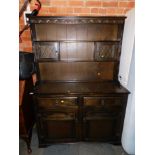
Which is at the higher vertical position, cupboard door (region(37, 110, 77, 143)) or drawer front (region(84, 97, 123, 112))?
drawer front (region(84, 97, 123, 112))

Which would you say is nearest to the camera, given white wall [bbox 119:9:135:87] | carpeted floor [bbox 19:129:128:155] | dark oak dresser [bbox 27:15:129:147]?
white wall [bbox 119:9:135:87]

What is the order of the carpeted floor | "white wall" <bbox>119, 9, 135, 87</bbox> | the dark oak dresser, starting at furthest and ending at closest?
the carpeted floor → the dark oak dresser → "white wall" <bbox>119, 9, 135, 87</bbox>

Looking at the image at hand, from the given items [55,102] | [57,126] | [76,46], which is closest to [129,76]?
[76,46]

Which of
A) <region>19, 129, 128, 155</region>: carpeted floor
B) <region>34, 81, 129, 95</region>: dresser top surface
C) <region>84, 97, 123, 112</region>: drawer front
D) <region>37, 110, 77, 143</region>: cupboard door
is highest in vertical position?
<region>34, 81, 129, 95</region>: dresser top surface

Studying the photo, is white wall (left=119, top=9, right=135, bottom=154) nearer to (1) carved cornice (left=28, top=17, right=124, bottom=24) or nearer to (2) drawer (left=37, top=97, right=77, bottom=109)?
(1) carved cornice (left=28, top=17, right=124, bottom=24)

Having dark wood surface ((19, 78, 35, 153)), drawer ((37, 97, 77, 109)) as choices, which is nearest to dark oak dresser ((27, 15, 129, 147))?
drawer ((37, 97, 77, 109))

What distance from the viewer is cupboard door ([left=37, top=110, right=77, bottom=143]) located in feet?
5.85

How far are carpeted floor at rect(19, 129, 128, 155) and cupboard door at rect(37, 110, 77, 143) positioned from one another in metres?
0.13

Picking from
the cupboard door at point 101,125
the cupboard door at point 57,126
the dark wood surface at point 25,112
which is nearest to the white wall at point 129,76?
the cupboard door at point 101,125

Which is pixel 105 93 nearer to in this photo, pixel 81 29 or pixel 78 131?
pixel 78 131

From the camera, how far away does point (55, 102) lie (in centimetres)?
173

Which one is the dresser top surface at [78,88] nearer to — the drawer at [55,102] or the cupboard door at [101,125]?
the drawer at [55,102]
